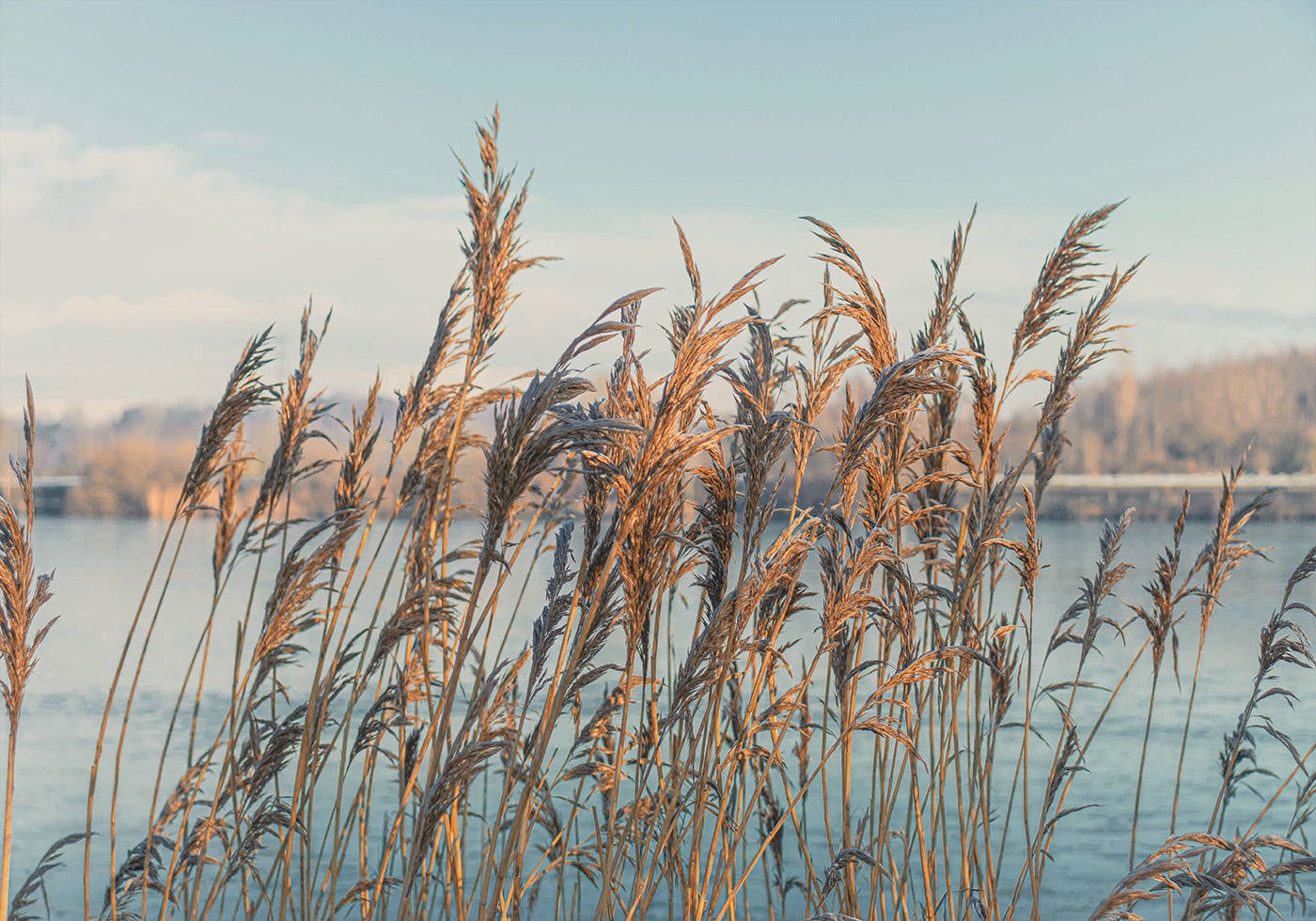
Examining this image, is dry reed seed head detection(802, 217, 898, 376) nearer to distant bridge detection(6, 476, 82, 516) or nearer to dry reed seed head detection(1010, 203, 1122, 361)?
dry reed seed head detection(1010, 203, 1122, 361)

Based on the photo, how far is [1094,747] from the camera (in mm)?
10023

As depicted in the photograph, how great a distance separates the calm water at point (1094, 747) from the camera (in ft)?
24.7

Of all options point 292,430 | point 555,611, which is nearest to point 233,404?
point 292,430

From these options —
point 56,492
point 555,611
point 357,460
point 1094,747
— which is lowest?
point 1094,747

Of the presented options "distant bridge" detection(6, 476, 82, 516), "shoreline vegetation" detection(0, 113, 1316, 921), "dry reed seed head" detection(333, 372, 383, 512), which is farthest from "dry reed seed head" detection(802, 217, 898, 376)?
"distant bridge" detection(6, 476, 82, 516)

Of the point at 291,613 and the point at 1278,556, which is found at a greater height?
the point at 291,613

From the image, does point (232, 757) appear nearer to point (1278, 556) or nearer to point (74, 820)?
point (74, 820)

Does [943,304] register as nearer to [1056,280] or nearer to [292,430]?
[1056,280]

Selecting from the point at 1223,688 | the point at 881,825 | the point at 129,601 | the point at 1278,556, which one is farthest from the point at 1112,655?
the point at 129,601

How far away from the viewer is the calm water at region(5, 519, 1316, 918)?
7522 mm

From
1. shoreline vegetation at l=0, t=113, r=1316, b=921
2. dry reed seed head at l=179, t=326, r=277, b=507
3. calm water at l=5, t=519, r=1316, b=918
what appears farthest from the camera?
calm water at l=5, t=519, r=1316, b=918

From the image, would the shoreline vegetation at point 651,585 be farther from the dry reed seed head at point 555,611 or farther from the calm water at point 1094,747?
the calm water at point 1094,747

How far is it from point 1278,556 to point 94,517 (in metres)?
49.3

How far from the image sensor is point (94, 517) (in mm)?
45500
